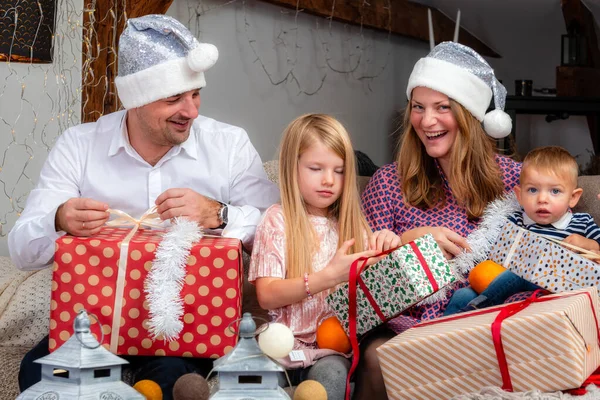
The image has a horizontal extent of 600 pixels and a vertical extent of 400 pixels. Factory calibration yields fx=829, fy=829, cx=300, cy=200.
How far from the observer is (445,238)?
223 centimetres

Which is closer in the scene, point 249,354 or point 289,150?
point 249,354

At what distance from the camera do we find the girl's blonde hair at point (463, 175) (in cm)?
238

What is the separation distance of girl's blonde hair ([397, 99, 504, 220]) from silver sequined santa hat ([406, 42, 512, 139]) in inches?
1.6

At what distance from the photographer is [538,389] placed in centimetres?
173

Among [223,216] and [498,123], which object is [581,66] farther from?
[223,216]

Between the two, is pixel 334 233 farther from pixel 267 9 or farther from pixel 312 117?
pixel 267 9

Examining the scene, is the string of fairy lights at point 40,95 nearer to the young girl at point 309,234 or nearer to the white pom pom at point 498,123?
the young girl at point 309,234

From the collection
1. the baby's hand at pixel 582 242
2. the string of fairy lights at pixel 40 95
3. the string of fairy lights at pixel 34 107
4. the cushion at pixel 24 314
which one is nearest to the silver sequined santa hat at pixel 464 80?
the baby's hand at pixel 582 242

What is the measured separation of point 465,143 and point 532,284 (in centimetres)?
49

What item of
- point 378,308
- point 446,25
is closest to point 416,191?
point 378,308

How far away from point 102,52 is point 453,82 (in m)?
1.56

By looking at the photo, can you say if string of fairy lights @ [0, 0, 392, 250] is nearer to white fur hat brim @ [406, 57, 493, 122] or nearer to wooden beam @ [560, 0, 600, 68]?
white fur hat brim @ [406, 57, 493, 122]

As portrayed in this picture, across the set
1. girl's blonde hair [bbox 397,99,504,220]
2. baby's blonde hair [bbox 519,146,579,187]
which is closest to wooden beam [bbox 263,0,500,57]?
girl's blonde hair [bbox 397,99,504,220]

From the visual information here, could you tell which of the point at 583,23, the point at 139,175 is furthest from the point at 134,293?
the point at 583,23
